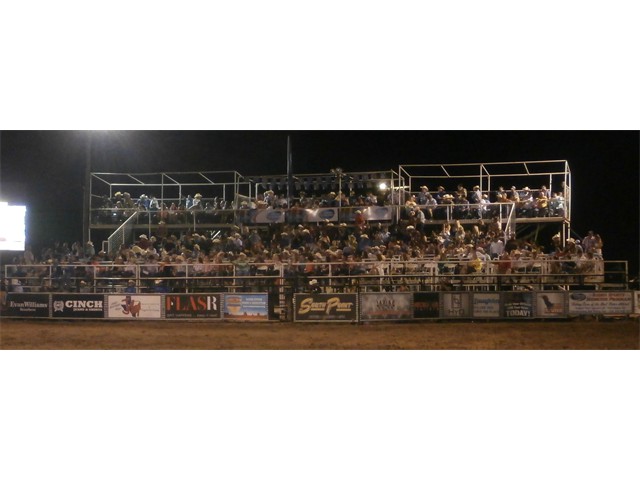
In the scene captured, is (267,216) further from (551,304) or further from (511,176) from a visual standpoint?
(551,304)

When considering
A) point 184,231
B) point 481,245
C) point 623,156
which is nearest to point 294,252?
point 184,231

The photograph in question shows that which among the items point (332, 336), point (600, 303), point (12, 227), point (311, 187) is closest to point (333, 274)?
point (332, 336)

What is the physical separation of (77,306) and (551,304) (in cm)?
1038

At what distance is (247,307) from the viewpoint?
14.8 meters

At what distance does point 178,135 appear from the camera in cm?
1332

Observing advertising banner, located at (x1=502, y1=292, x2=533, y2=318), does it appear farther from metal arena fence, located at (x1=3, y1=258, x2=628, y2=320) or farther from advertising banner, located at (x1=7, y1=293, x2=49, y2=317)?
advertising banner, located at (x1=7, y1=293, x2=49, y2=317)

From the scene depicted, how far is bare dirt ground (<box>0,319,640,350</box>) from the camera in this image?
41.4 ft

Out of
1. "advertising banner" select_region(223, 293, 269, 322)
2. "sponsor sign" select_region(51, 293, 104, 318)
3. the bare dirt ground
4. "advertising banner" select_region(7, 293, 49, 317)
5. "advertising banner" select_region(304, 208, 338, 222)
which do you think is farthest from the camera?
"advertising banner" select_region(7, 293, 49, 317)

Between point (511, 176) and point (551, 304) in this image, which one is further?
point (511, 176)

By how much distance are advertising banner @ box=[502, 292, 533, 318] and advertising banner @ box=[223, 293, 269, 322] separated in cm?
499

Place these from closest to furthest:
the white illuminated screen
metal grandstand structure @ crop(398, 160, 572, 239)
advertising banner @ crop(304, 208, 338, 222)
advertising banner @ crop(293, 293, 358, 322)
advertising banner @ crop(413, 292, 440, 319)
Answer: metal grandstand structure @ crop(398, 160, 572, 239)
advertising banner @ crop(413, 292, 440, 319)
advertising banner @ crop(293, 293, 358, 322)
the white illuminated screen
advertising banner @ crop(304, 208, 338, 222)

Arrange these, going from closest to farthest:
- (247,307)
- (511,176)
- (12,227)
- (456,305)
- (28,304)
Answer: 1. (456,305)
2. (511,176)
3. (247,307)
4. (12,227)
5. (28,304)

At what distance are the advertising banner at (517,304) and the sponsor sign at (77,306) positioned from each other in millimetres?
8784

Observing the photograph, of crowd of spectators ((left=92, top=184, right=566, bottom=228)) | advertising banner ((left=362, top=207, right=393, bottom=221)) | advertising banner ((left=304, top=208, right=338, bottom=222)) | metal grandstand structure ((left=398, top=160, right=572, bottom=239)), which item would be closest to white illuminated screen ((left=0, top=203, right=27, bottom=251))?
crowd of spectators ((left=92, top=184, right=566, bottom=228))
